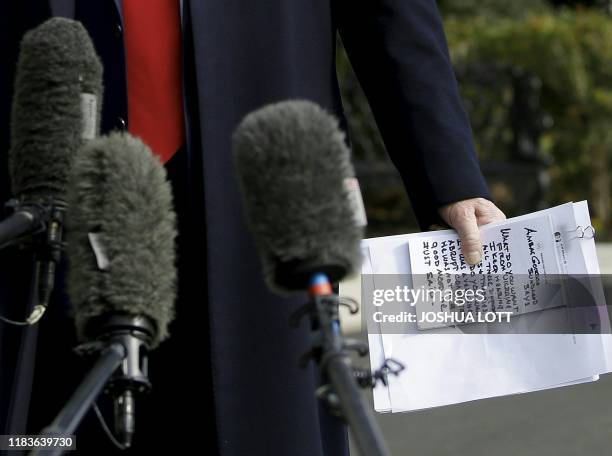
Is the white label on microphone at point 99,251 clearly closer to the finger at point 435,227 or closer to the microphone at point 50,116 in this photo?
the microphone at point 50,116

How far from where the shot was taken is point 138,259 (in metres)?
1.30

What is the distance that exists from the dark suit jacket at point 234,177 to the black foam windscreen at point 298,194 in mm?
646

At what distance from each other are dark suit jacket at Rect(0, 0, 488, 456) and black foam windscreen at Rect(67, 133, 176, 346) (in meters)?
0.51

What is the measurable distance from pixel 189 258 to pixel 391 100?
461mm

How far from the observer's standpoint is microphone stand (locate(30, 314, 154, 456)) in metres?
1.13

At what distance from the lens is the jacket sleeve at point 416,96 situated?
197 cm

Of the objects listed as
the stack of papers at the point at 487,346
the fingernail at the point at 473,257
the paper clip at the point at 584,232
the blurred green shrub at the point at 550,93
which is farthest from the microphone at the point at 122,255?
the blurred green shrub at the point at 550,93

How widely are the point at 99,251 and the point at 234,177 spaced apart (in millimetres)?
578

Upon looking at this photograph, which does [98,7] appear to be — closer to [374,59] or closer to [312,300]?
[374,59]

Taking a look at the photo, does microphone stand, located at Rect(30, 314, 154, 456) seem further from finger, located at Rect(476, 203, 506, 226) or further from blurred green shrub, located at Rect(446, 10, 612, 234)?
blurred green shrub, located at Rect(446, 10, 612, 234)

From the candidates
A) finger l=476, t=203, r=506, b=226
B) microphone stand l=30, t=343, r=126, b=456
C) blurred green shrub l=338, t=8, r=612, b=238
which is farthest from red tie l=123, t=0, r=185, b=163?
blurred green shrub l=338, t=8, r=612, b=238

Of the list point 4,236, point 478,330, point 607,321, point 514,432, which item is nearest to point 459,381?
point 478,330

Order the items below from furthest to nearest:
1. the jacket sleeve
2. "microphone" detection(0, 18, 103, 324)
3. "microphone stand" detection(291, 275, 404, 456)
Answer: the jacket sleeve, "microphone" detection(0, 18, 103, 324), "microphone stand" detection(291, 275, 404, 456)

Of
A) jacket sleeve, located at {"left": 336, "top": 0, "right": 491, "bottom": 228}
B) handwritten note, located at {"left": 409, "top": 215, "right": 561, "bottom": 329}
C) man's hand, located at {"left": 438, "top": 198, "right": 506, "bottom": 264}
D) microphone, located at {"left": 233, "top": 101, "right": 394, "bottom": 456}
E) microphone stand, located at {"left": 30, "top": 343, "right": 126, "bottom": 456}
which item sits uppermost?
jacket sleeve, located at {"left": 336, "top": 0, "right": 491, "bottom": 228}
